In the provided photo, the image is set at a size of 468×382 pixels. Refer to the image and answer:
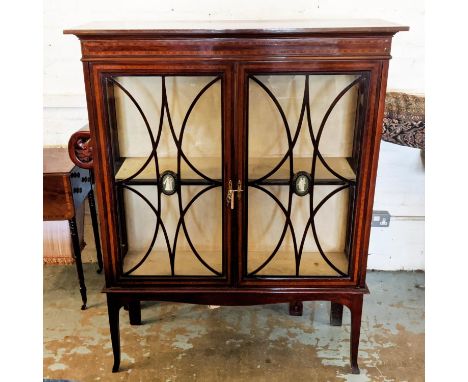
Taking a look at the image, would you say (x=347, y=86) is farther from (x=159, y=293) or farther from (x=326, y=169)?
(x=159, y=293)

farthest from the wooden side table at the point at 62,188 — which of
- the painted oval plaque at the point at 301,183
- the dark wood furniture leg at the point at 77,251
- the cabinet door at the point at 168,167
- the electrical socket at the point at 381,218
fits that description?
the electrical socket at the point at 381,218

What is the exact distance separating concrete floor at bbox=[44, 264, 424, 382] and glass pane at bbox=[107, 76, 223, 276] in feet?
1.31

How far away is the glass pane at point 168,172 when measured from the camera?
4.34 ft

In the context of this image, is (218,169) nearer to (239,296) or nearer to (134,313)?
(239,296)

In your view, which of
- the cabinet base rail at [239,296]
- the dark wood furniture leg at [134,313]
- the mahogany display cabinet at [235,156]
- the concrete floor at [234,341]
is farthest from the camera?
the dark wood furniture leg at [134,313]

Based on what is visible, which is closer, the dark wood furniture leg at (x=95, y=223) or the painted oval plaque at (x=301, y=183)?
the painted oval plaque at (x=301, y=183)

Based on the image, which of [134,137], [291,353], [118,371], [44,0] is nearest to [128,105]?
[134,137]

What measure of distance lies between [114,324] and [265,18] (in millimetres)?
1288

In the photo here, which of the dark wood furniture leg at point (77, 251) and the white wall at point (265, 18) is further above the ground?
the white wall at point (265, 18)

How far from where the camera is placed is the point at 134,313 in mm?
1818

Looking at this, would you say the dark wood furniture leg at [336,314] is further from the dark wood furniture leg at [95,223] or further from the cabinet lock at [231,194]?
the dark wood furniture leg at [95,223]

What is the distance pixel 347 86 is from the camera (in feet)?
4.30

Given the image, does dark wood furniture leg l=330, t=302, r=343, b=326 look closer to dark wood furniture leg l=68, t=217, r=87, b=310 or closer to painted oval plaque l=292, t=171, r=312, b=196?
painted oval plaque l=292, t=171, r=312, b=196

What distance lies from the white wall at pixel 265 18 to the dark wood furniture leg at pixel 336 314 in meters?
0.47
